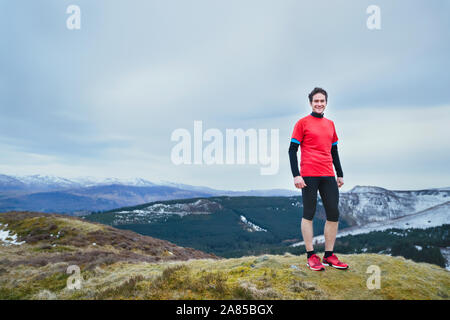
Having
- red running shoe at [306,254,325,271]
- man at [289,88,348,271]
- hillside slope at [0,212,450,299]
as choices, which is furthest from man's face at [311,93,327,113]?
hillside slope at [0,212,450,299]

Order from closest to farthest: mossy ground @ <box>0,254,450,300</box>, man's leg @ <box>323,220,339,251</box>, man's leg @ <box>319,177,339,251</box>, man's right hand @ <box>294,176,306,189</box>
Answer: mossy ground @ <box>0,254,450,300</box>, man's right hand @ <box>294,176,306,189</box>, man's leg @ <box>319,177,339,251</box>, man's leg @ <box>323,220,339,251</box>

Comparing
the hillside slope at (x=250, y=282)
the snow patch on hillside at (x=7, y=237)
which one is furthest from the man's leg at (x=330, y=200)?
the snow patch on hillside at (x=7, y=237)

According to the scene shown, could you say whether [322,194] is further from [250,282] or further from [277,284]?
[250,282]

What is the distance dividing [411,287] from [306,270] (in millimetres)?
2323

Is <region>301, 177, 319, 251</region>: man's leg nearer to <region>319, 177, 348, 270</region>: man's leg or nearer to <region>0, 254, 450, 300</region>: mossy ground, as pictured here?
<region>319, 177, 348, 270</region>: man's leg

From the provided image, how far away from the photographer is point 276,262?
773 cm

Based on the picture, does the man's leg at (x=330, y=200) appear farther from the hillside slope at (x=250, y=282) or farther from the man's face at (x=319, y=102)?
the man's face at (x=319, y=102)

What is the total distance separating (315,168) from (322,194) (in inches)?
29.9

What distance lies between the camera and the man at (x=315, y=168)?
6.75 meters

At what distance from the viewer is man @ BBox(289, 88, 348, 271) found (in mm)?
6746

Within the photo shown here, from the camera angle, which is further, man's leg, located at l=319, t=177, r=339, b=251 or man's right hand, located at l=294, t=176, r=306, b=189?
man's leg, located at l=319, t=177, r=339, b=251

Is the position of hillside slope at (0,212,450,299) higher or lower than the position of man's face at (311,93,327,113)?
lower

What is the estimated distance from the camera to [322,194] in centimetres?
693

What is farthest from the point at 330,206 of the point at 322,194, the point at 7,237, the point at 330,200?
the point at 7,237
